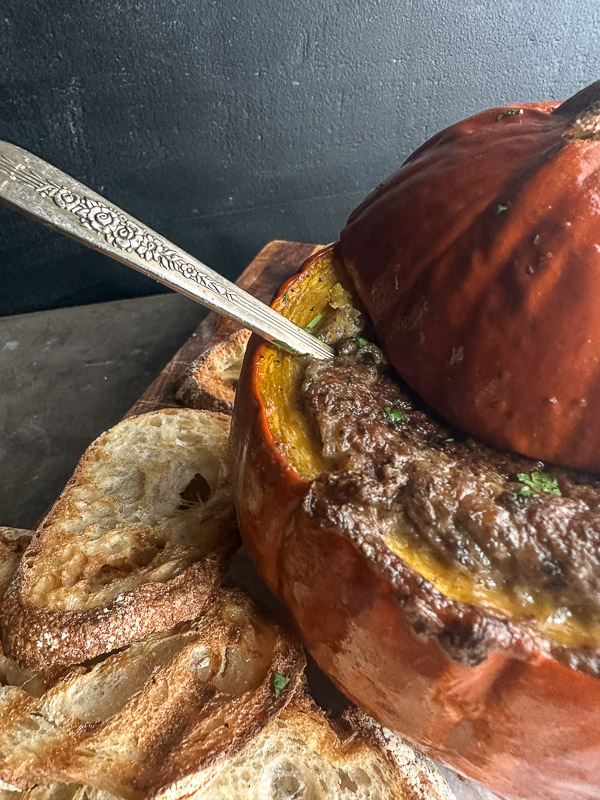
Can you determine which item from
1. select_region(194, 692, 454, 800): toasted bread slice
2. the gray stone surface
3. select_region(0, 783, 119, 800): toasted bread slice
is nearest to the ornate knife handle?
select_region(194, 692, 454, 800): toasted bread slice

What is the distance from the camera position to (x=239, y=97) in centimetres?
303

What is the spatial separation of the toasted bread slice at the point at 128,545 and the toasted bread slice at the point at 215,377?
18 cm

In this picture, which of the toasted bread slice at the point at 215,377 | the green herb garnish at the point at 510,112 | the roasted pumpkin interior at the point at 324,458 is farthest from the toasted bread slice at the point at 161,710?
the green herb garnish at the point at 510,112

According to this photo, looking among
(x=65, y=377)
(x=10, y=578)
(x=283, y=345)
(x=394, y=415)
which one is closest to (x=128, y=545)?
(x=10, y=578)

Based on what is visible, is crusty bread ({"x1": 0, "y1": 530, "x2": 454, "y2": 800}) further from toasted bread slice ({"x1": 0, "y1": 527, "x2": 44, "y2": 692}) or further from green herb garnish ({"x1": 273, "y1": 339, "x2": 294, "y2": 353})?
green herb garnish ({"x1": 273, "y1": 339, "x2": 294, "y2": 353})

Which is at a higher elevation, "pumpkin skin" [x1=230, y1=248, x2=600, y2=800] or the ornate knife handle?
the ornate knife handle

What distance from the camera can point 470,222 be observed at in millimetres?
1211

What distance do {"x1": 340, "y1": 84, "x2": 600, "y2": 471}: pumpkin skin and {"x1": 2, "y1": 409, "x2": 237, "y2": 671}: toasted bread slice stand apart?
0.64 metres

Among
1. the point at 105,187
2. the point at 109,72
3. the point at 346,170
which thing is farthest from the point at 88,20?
the point at 346,170

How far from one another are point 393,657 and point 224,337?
5.17 ft

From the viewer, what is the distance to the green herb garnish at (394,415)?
121 centimetres

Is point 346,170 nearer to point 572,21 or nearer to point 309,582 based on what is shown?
point 572,21

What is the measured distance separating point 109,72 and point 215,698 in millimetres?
2603

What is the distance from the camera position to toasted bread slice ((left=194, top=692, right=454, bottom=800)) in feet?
4.15
